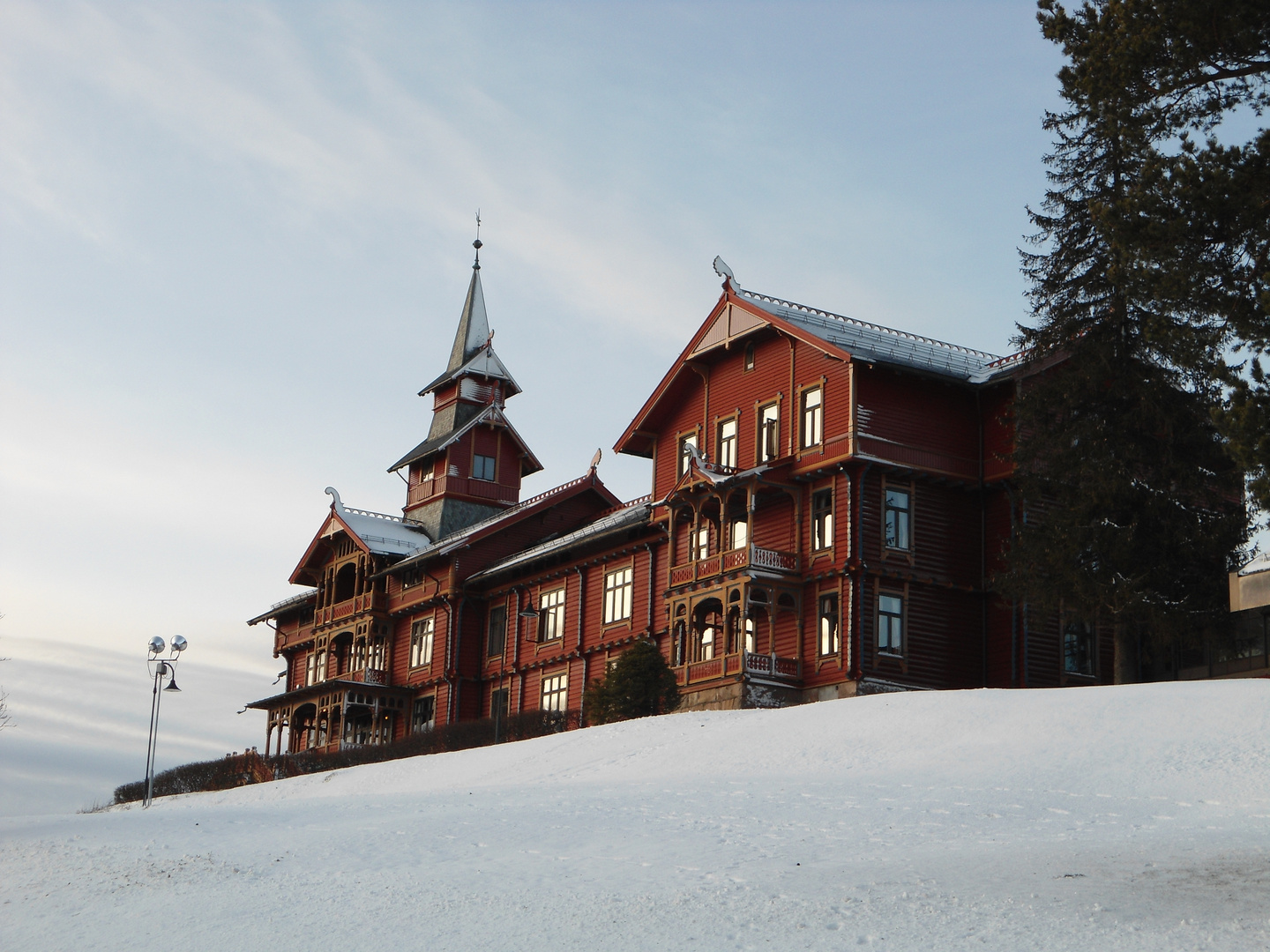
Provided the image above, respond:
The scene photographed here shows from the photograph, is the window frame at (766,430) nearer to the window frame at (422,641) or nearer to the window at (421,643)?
the window frame at (422,641)

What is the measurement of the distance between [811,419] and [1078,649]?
30.3ft

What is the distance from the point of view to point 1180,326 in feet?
60.1

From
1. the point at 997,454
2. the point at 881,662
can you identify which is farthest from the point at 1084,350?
the point at 881,662

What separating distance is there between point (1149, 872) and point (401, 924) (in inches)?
321

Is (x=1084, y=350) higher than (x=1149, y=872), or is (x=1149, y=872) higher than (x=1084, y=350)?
(x=1084, y=350)

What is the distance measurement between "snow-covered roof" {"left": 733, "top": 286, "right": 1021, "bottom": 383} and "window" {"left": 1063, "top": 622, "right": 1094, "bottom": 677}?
7.02 meters

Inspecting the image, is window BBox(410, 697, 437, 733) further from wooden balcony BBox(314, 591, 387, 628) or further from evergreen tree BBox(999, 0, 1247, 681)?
evergreen tree BBox(999, 0, 1247, 681)

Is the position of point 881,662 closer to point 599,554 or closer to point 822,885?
point 599,554

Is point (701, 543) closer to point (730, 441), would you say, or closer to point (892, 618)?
point (730, 441)

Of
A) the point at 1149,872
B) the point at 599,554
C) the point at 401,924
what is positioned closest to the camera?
the point at 401,924

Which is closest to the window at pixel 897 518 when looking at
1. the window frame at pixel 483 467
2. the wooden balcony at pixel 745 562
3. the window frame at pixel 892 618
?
the window frame at pixel 892 618

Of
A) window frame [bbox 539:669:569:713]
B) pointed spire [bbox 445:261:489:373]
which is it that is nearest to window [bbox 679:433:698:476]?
window frame [bbox 539:669:569:713]

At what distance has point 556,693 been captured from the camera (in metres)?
49.2

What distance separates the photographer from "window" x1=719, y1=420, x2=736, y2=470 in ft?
141
